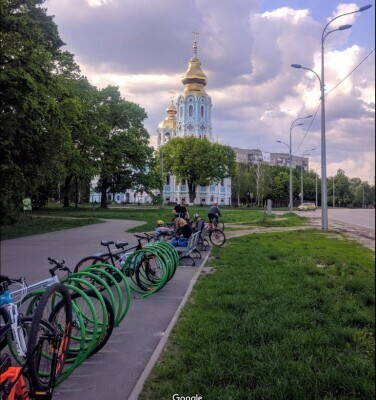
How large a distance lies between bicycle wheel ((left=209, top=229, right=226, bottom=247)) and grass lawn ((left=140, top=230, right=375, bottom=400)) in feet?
19.2

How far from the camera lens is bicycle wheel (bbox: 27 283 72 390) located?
7.13 feet

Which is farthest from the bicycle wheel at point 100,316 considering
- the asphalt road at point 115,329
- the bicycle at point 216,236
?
the bicycle at point 216,236

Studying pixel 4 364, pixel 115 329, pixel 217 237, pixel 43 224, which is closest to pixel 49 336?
pixel 4 364

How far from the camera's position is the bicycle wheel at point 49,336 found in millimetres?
2172

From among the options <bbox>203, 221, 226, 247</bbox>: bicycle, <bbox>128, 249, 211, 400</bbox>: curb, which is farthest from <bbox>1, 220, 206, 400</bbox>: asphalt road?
<bbox>203, 221, 226, 247</bbox>: bicycle

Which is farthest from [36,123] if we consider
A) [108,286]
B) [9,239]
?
[108,286]

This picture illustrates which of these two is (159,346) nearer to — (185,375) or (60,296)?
(185,375)

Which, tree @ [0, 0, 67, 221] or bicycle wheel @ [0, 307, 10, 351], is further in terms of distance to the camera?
tree @ [0, 0, 67, 221]

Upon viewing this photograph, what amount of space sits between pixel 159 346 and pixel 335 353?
1.50 metres

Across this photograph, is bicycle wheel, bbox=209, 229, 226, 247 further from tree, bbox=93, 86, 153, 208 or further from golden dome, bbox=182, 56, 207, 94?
tree, bbox=93, 86, 153, 208

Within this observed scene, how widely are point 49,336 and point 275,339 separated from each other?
227cm

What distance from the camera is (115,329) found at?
4.29m

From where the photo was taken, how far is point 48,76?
1046 cm

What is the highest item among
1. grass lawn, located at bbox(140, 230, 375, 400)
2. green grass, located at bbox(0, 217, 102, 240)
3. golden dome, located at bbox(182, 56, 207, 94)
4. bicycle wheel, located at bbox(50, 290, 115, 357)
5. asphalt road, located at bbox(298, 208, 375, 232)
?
golden dome, located at bbox(182, 56, 207, 94)
